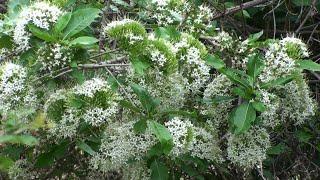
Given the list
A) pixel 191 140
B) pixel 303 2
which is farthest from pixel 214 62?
pixel 303 2

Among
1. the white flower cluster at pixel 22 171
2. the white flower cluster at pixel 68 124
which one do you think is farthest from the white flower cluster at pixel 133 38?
the white flower cluster at pixel 22 171

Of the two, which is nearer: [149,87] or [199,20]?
[149,87]

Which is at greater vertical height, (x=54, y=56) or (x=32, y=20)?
(x=32, y=20)

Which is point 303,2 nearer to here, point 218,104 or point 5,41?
point 218,104

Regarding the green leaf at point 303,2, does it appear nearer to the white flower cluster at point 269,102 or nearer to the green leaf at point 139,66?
the white flower cluster at point 269,102

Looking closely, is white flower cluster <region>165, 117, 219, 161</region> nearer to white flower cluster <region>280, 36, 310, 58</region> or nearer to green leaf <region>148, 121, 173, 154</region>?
green leaf <region>148, 121, 173, 154</region>

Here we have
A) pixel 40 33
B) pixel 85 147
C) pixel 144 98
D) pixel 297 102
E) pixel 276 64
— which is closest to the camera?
pixel 40 33
